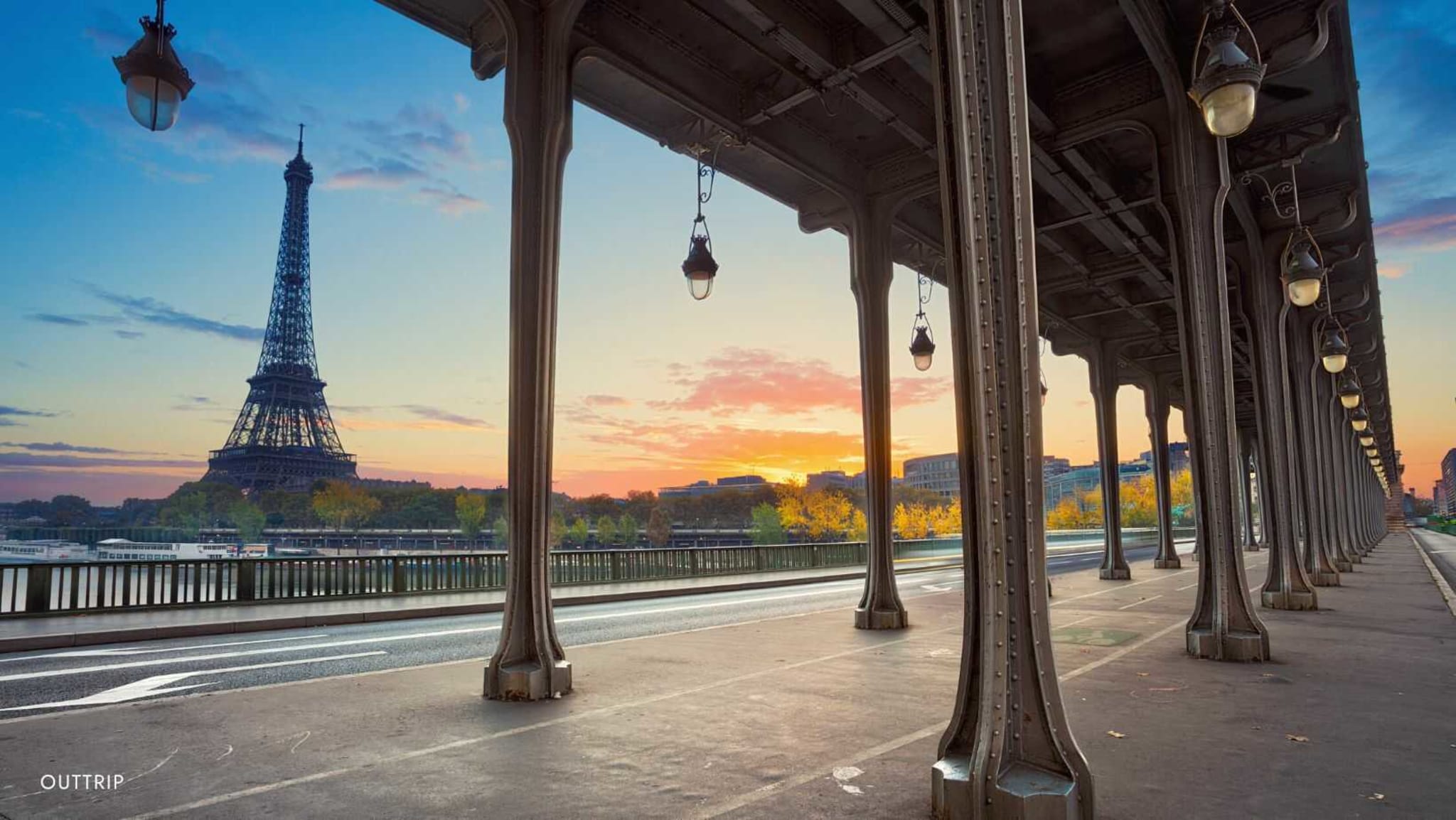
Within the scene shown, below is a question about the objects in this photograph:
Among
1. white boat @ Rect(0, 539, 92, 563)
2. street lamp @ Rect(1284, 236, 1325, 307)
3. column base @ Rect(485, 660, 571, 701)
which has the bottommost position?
white boat @ Rect(0, 539, 92, 563)

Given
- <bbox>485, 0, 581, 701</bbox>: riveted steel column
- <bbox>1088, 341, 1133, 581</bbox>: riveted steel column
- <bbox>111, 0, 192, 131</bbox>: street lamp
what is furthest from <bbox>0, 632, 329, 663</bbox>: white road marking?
<bbox>1088, 341, 1133, 581</bbox>: riveted steel column

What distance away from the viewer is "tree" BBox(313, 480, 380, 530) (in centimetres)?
8456

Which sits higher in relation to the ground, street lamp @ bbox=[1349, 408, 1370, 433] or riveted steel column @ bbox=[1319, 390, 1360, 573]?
street lamp @ bbox=[1349, 408, 1370, 433]

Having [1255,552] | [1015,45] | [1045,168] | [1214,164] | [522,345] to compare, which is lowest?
[1255,552]

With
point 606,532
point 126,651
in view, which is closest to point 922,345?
point 126,651

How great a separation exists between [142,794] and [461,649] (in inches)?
244

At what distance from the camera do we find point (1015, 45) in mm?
4484

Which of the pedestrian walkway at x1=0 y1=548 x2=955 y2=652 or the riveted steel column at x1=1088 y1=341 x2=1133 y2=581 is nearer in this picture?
the pedestrian walkway at x1=0 y1=548 x2=955 y2=652

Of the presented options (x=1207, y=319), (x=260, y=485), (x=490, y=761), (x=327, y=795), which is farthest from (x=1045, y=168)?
(x=260, y=485)

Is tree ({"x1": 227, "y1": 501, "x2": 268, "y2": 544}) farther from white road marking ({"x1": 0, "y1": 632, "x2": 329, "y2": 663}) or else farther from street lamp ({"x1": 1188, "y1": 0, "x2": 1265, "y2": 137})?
street lamp ({"x1": 1188, "y1": 0, "x2": 1265, "y2": 137})

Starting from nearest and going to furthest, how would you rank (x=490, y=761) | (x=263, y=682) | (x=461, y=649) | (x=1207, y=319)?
1. (x=490, y=761)
2. (x=263, y=682)
3. (x=1207, y=319)
4. (x=461, y=649)

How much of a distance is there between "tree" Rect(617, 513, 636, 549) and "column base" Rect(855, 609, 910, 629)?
94519 mm

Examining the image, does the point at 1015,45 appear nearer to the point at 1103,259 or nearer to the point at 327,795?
A: the point at 327,795

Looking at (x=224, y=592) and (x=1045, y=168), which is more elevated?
(x=1045, y=168)
